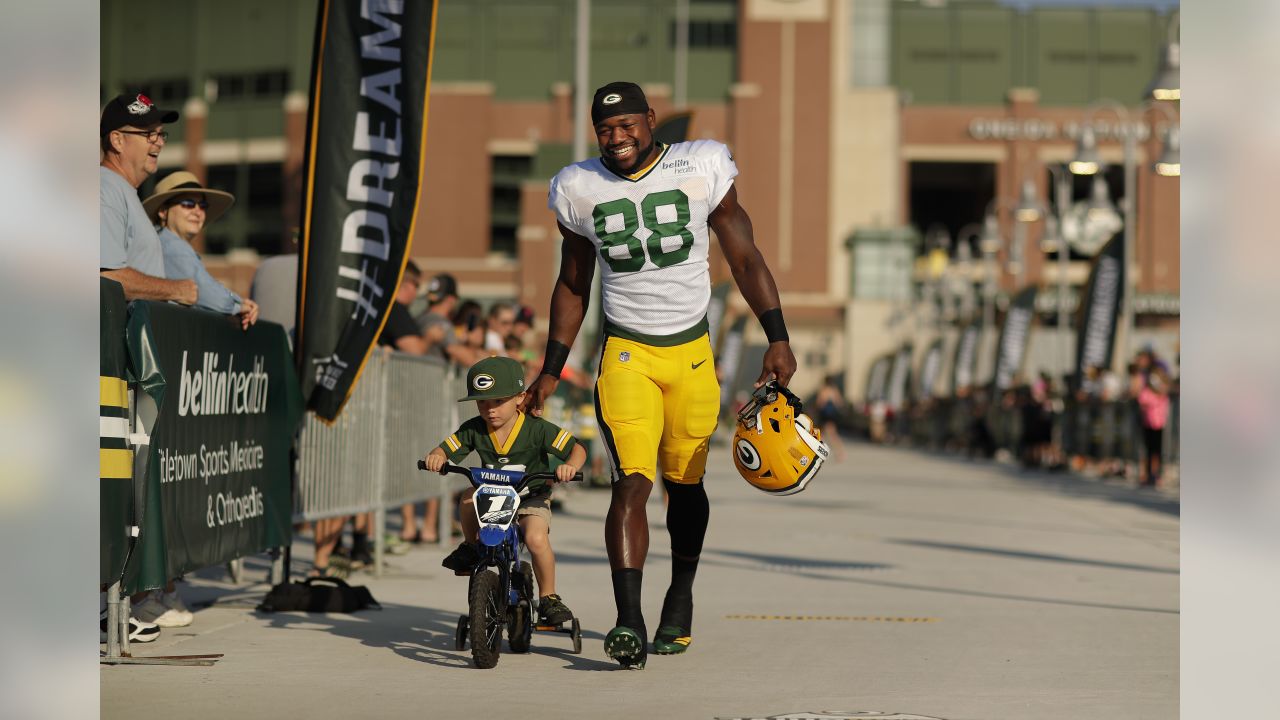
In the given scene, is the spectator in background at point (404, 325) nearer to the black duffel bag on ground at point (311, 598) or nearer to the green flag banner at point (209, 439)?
the green flag banner at point (209, 439)

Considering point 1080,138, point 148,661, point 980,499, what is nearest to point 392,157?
point 148,661

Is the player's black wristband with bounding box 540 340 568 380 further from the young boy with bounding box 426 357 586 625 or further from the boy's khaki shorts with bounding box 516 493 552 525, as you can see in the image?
the boy's khaki shorts with bounding box 516 493 552 525

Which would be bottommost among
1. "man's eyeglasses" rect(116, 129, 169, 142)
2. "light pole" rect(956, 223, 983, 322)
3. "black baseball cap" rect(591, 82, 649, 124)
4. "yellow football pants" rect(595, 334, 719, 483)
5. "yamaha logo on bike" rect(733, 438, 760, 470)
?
"yamaha logo on bike" rect(733, 438, 760, 470)

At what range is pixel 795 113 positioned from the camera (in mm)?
87812

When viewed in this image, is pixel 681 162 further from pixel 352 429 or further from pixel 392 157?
pixel 352 429

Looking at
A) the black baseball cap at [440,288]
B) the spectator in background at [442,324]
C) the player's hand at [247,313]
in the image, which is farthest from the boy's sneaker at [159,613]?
the black baseball cap at [440,288]

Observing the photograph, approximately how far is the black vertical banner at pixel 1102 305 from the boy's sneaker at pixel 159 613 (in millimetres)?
25607

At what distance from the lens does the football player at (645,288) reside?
737 centimetres

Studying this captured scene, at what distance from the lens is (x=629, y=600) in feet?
23.5

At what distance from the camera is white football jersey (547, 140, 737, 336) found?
7.39 metres

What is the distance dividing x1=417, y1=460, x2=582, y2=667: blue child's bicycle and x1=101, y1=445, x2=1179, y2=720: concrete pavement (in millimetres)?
117

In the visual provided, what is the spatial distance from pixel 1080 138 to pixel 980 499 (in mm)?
11460

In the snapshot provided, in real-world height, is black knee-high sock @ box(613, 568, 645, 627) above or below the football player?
below

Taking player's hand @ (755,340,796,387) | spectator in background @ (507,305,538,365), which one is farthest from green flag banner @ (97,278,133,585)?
spectator in background @ (507,305,538,365)
